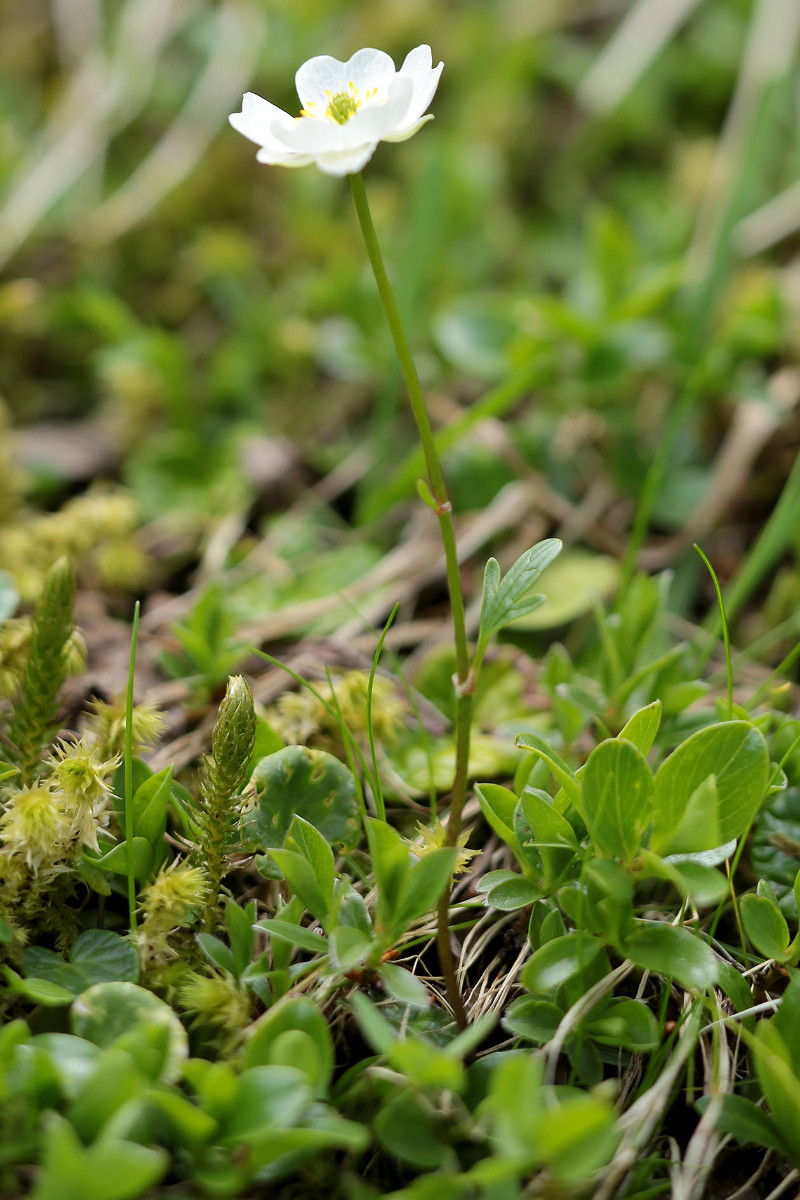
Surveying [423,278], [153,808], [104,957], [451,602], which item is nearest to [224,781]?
[153,808]

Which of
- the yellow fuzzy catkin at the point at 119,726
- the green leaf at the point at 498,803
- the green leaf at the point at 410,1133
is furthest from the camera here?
the yellow fuzzy catkin at the point at 119,726

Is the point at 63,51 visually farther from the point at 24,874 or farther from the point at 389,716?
the point at 24,874

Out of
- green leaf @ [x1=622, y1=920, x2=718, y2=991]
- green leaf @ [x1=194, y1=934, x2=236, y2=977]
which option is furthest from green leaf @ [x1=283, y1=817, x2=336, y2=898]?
green leaf @ [x1=622, y1=920, x2=718, y2=991]

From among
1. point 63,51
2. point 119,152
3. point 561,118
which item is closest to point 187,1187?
point 119,152

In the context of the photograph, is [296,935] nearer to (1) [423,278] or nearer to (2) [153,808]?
(2) [153,808]

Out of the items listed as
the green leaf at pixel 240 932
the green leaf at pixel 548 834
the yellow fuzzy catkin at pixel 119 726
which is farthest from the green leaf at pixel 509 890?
the yellow fuzzy catkin at pixel 119 726

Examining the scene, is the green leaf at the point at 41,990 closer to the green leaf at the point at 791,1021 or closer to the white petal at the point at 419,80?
the green leaf at the point at 791,1021
